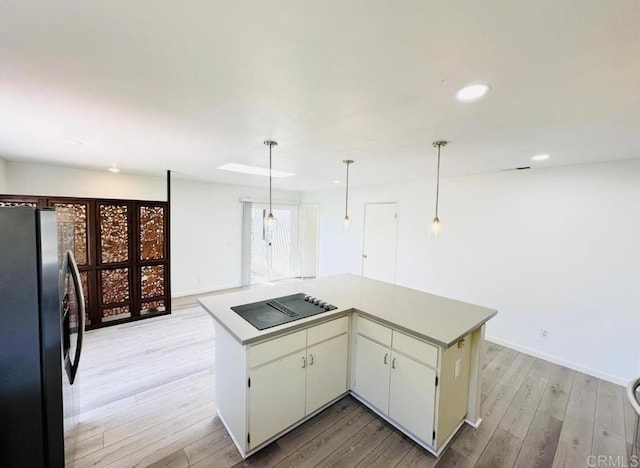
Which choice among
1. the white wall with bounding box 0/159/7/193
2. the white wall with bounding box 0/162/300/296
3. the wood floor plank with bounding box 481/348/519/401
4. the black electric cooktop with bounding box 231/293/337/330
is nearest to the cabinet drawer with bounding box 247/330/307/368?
the black electric cooktop with bounding box 231/293/337/330

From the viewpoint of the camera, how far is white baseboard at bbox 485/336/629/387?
2.86 meters

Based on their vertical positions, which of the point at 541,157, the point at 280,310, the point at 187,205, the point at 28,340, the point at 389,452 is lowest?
the point at 389,452

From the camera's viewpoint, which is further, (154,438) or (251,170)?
(251,170)

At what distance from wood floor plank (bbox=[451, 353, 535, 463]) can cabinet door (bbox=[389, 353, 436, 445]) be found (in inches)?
13.6

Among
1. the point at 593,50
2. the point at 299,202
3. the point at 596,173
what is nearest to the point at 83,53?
the point at 593,50

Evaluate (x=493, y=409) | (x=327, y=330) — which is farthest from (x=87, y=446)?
(x=493, y=409)

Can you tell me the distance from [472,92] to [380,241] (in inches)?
153

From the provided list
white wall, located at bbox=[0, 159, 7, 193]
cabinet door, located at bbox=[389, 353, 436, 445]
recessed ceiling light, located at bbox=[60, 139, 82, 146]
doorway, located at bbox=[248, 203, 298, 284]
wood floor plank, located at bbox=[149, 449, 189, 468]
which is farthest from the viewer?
doorway, located at bbox=[248, 203, 298, 284]

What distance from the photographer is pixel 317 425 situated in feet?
7.09

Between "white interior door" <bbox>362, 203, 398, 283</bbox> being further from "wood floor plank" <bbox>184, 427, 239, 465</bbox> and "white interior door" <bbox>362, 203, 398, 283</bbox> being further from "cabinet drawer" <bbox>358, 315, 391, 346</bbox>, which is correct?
"wood floor plank" <bbox>184, 427, 239, 465</bbox>

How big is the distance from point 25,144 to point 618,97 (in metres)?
4.95

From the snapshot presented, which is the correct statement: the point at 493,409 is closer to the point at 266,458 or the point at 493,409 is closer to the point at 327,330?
the point at 327,330

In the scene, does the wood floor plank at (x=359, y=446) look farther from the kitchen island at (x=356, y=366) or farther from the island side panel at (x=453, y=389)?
the island side panel at (x=453, y=389)

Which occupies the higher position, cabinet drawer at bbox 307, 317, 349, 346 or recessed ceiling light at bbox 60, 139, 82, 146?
recessed ceiling light at bbox 60, 139, 82, 146
